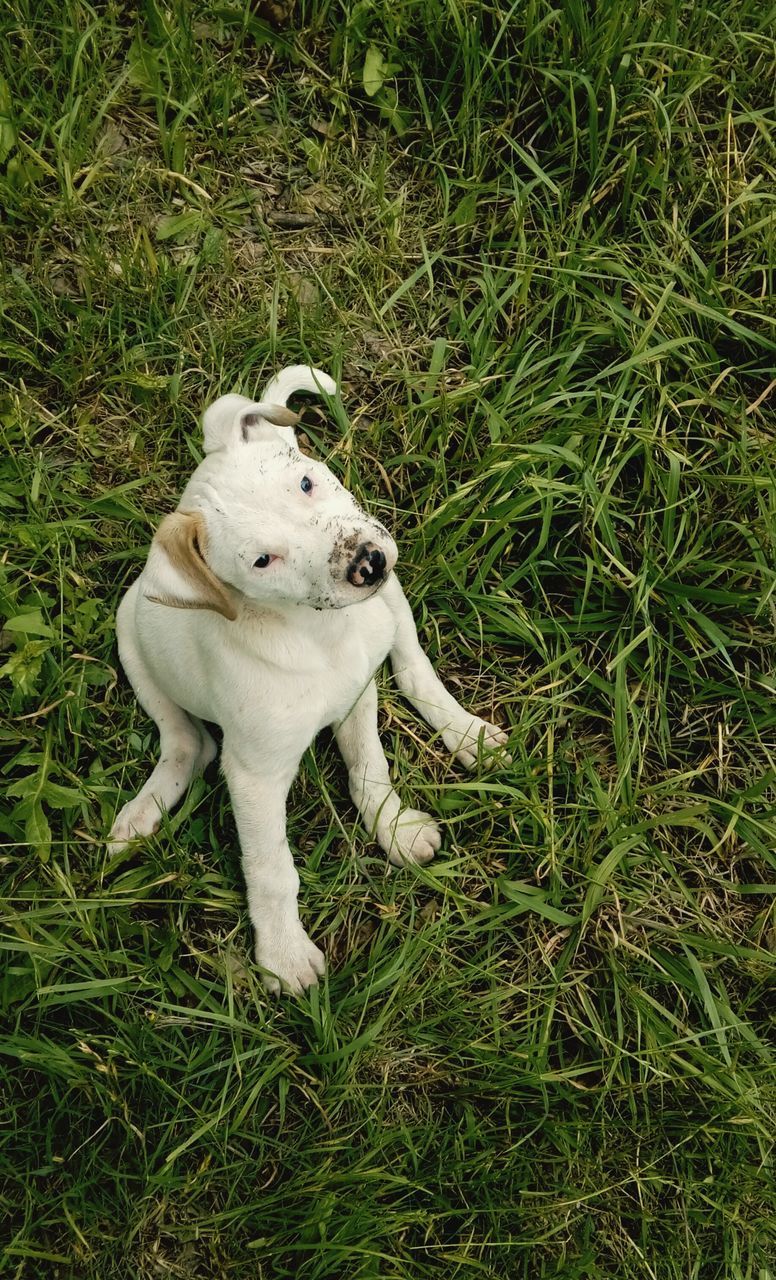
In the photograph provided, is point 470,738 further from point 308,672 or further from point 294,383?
point 294,383

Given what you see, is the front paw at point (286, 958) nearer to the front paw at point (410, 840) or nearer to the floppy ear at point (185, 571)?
A: the front paw at point (410, 840)

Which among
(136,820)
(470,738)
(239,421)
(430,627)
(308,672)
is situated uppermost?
(239,421)

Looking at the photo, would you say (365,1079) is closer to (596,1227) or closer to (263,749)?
(596,1227)

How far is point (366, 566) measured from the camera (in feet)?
10.2

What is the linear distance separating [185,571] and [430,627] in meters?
1.51

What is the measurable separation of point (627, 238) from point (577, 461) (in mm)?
1174

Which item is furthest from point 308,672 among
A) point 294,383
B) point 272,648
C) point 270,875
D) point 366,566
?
point 294,383

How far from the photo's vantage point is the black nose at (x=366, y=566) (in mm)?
3117

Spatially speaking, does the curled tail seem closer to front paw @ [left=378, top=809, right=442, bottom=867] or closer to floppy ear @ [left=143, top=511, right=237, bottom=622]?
floppy ear @ [left=143, top=511, right=237, bottom=622]

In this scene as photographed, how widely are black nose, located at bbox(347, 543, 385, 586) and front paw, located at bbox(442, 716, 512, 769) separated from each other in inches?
50.3

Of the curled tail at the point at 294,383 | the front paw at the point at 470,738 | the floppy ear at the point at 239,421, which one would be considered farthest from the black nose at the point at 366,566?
the front paw at the point at 470,738

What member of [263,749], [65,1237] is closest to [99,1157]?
[65,1237]

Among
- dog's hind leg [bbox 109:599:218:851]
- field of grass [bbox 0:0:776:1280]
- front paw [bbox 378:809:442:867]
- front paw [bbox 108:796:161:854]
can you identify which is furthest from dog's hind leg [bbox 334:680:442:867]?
front paw [bbox 108:796:161:854]

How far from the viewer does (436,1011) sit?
3.99 meters
